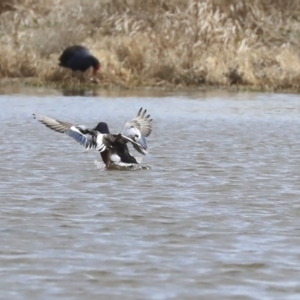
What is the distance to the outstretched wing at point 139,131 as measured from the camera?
10336 millimetres

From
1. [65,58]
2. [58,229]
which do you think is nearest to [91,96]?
[65,58]

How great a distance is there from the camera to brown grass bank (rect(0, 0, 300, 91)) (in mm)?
24281

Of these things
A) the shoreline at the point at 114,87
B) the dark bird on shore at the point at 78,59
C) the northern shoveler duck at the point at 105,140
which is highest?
the dark bird on shore at the point at 78,59

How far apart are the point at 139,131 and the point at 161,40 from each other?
15.1 meters

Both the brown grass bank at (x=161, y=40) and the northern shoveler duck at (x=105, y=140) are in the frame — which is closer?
the northern shoveler duck at (x=105, y=140)

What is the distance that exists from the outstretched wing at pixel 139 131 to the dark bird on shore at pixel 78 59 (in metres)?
12.4

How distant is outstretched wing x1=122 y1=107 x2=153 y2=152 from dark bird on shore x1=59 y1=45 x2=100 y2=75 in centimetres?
1240

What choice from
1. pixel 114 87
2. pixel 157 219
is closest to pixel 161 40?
pixel 114 87

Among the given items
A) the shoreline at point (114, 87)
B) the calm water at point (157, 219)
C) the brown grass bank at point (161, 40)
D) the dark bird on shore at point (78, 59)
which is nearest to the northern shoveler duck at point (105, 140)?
the calm water at point (157, 219)

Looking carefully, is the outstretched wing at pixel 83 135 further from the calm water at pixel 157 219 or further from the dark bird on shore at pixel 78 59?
the dark bird on shore at pixel 78 59

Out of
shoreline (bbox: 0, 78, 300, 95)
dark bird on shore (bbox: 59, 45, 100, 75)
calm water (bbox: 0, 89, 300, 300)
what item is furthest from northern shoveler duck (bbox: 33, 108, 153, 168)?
dark bird on shore (bbox: 59, 45, 100, 75)

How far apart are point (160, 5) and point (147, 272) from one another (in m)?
22.9

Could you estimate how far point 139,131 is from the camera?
10672 millimetres

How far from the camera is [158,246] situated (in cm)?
619
